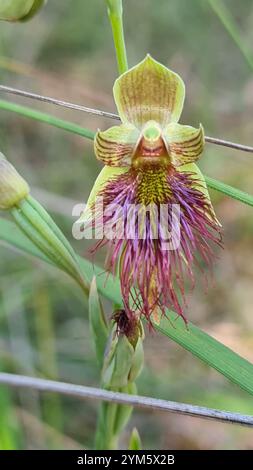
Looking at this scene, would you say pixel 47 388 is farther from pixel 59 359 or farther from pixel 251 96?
pixel 251 96

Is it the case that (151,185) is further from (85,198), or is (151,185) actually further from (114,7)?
(85,198)

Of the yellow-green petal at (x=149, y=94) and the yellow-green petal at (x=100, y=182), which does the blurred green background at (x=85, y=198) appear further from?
the yellow-green petal at (x=149, y=94)

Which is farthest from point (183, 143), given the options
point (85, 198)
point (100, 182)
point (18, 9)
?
point (85, 198)

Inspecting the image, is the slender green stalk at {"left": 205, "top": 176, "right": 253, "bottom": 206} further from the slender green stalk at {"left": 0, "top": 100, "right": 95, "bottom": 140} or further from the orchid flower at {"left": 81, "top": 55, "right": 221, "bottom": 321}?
the slender green stalk at {"left": 0, "top": 100, "right": 95, "bottom": 140}

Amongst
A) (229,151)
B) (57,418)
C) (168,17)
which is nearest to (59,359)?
(57,418)

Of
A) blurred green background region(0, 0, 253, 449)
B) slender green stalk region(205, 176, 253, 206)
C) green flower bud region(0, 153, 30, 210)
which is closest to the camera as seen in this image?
slender green stalk region(205, 176, 253, 206)

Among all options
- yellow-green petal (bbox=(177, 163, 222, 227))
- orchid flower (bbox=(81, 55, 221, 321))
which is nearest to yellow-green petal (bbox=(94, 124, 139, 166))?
orchid flower (bbox=(81, 55, 221, 321))
